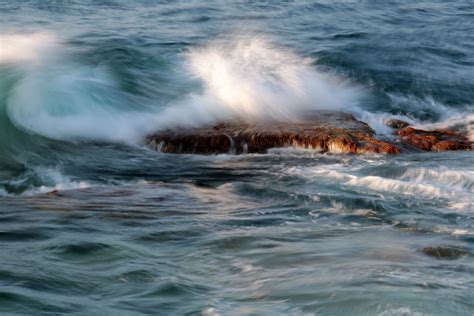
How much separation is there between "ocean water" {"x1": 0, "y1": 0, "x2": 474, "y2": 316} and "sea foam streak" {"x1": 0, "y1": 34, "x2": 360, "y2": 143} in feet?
0.13

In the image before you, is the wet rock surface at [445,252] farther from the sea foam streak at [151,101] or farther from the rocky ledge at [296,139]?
the sea foam streak at [151,101]

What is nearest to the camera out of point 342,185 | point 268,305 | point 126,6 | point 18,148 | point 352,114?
point 268,305

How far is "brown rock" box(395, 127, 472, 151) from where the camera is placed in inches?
391

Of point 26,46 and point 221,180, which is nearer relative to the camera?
point 221,180

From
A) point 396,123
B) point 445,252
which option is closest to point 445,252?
point 445,252

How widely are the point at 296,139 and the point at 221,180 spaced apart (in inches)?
63.9

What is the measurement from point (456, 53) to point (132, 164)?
898 cm

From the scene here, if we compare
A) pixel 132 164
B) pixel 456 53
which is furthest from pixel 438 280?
pixel 456 53

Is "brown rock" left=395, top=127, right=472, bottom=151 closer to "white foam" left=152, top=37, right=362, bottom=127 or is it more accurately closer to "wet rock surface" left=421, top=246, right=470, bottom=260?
"white foam" left=152, top=37, right=362, bottom=127

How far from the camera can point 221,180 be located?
28.1 ft

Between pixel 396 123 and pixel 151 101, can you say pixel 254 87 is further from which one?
pixel 396 123

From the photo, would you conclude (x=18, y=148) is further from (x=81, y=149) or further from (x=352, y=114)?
(x=352, y=114)

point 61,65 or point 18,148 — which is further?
point 61,65

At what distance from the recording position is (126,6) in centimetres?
1991
